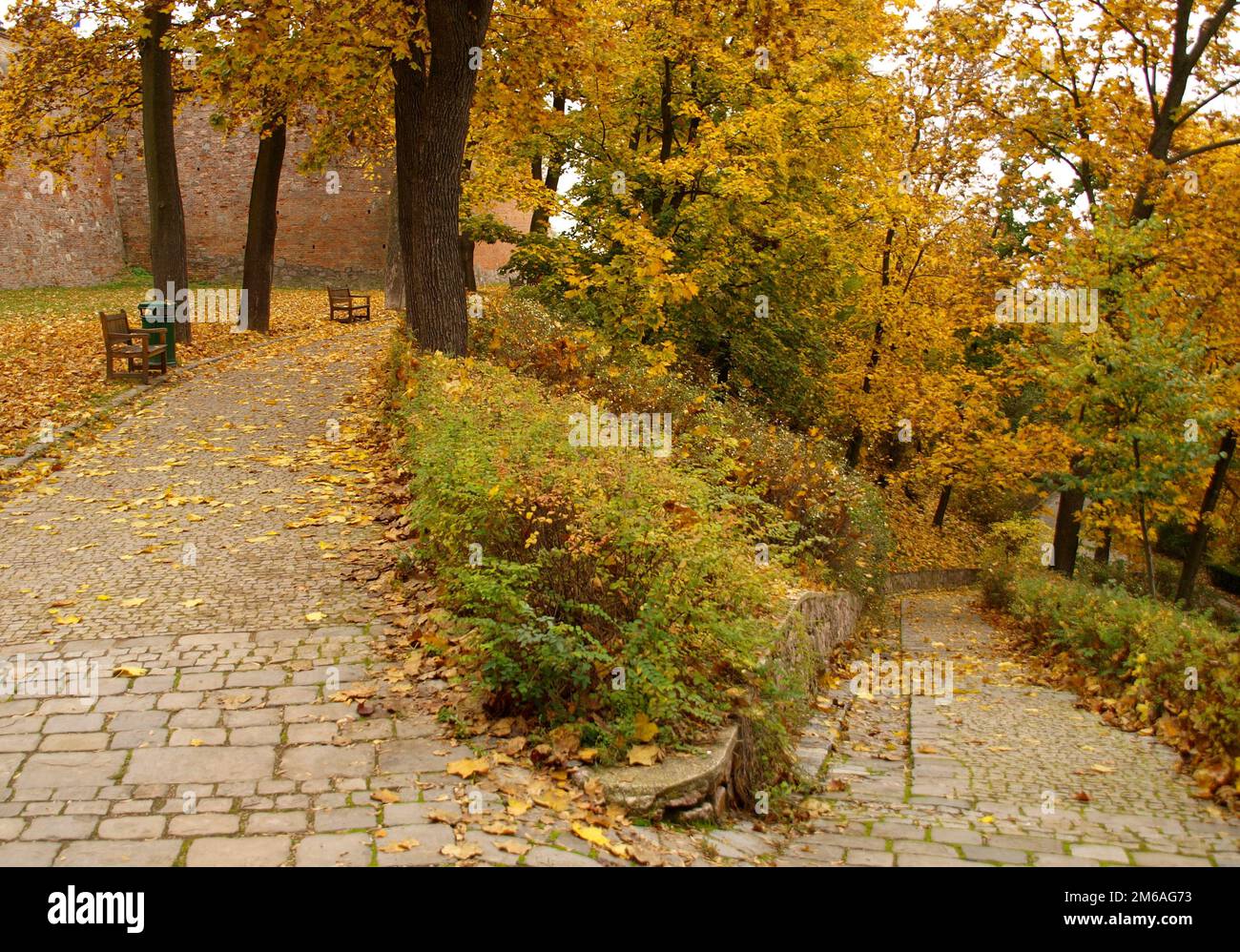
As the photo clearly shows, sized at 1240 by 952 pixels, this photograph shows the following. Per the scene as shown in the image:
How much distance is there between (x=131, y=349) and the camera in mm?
15992

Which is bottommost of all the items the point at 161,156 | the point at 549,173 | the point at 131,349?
the point at 131,349

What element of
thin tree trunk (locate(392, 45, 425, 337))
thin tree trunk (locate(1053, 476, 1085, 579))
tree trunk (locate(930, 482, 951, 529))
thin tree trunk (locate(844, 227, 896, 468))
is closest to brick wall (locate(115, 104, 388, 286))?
thin tree trunk (locate(844, 227, 896, 468))

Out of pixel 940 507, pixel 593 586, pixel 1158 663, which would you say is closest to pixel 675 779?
pixel 593 586

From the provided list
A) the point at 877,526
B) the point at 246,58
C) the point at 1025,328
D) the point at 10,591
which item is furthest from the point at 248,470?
the point at 1025,328

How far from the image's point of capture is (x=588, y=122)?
19719mm

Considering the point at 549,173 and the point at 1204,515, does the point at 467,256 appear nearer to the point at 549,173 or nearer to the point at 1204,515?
the point at 549,173

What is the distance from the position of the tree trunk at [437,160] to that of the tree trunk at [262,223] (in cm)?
751

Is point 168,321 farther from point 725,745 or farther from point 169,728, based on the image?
point 725,745

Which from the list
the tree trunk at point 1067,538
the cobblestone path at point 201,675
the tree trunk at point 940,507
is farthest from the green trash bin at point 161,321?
the tree trunk at point 940,507

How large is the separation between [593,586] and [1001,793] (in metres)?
3.43

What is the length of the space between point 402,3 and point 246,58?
2044mm

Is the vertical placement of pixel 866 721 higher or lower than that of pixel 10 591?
lower

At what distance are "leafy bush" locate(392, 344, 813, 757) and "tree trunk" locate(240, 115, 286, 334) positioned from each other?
14.3 meters

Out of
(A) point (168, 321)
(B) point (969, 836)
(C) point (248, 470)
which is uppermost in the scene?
→ (A) point (168, 321)
